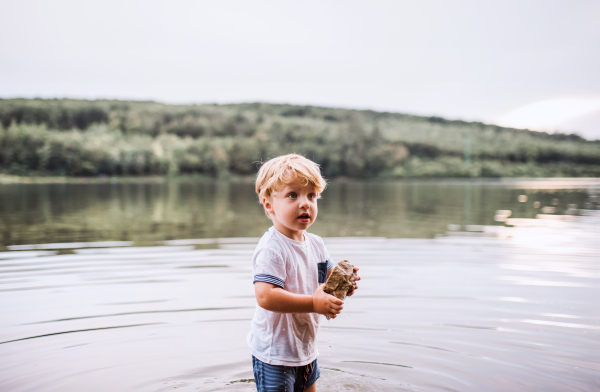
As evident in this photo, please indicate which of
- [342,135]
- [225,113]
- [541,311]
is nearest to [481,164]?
[342,135]

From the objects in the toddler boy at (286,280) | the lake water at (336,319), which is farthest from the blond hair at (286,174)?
the lake water at (336,319)

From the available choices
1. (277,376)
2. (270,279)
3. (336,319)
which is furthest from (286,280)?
(336,319)

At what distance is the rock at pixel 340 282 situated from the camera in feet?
7.91

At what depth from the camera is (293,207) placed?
8.19 feet

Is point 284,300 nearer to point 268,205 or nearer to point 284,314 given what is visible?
point 284,314

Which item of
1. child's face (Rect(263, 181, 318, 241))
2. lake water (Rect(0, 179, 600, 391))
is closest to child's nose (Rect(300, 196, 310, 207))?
child's face (Rect(263, 181, 318, 241))

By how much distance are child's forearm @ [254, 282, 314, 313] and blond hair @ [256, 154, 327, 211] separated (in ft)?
1.67

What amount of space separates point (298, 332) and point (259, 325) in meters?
0.21

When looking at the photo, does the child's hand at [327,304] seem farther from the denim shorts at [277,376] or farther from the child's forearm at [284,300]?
the denim shorts at [277,376]

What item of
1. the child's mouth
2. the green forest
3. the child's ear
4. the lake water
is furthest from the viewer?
the green forest

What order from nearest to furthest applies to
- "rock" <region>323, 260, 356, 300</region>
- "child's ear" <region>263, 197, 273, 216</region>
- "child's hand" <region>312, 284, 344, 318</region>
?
"child's hand" <region>312, 284, 344, 318</region> → "rock" <region>323, 260, 356, 300</region> → "child's ear" <region>263, 197, 273, 216</region>

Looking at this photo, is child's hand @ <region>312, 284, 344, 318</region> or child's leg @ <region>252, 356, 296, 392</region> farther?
child's leg @ <region>252, 356, 296, 392</region>

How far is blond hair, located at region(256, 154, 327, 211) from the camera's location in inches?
97.7

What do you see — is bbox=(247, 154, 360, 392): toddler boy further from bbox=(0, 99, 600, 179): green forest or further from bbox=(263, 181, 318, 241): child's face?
bbox=(0, 99, 600, 179): green forest
